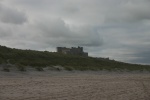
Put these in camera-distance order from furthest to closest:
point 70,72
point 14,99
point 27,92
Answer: point 70,72 < point 27,92 < point 14,99

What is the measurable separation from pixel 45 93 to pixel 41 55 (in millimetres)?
29838

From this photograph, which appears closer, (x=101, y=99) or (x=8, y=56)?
(x=101, y=99)

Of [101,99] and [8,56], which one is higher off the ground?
[8,56]

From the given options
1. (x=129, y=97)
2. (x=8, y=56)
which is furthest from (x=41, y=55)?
(x=129, y=97)

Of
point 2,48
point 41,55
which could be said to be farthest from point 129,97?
point 41,55

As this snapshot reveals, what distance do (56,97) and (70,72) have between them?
68.9ft

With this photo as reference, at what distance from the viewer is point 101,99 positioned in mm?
16266

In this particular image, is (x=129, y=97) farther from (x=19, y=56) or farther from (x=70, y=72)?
(x=19, y=56)

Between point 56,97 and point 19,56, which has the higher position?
point 19,56

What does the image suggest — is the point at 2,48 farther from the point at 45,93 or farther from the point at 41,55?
the point at 45,93

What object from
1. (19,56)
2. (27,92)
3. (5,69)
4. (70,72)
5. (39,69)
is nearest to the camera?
(27,92)

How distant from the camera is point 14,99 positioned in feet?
48.1

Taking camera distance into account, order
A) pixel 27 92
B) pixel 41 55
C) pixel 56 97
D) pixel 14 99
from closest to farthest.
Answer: pixel 14 99, pixel 56 97, pixel 27 92, pixel 41 55

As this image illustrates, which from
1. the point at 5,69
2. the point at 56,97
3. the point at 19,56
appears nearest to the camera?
the point at 56,97
